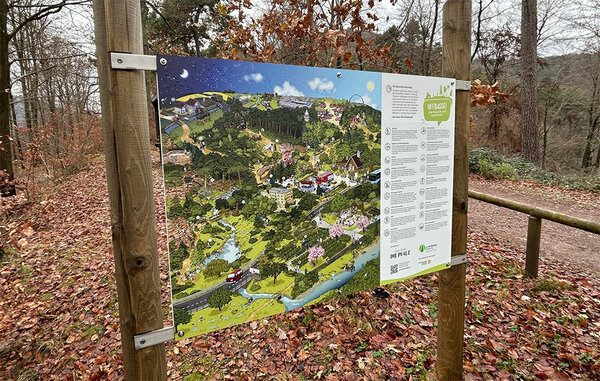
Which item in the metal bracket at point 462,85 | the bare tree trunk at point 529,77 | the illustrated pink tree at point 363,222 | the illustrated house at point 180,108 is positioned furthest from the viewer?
the bare tree trunk at point 529,77

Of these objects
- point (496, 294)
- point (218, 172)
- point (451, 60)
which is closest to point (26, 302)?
point (218, 172)

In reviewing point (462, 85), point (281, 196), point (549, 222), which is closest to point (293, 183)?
point (281, 196)

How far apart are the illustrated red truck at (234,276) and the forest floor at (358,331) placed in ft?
6.49

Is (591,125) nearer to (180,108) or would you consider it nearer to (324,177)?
(324,177)

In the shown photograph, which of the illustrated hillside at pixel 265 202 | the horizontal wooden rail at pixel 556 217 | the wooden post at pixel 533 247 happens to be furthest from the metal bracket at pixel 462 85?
the wooden post at pixel 533 247

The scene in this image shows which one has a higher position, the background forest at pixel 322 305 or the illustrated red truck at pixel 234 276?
the illustrated red truck at pixel 234 276

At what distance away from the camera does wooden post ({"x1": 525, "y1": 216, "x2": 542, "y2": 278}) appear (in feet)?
13.9

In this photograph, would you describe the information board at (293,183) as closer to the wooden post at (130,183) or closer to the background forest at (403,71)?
the wooden post at (130,183)

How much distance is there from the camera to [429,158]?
225 cm

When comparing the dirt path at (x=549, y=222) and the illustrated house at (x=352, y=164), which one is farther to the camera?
the dirt path at (x=549, y=222)

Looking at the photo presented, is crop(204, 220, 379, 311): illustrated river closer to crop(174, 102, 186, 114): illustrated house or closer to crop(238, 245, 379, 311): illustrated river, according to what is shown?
crop(238, 245, 379, 311): illustrated river

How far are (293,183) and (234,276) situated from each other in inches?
25.7

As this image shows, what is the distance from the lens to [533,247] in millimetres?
4254

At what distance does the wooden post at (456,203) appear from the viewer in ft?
7.27
